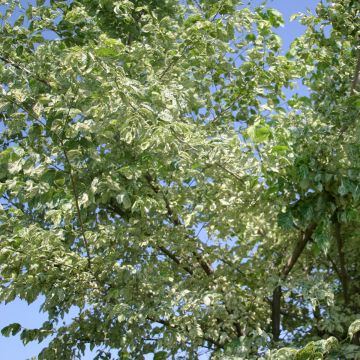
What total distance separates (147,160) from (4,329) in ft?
9.38

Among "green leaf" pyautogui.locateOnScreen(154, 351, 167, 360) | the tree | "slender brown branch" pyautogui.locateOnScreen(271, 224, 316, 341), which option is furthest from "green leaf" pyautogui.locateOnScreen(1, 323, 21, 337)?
"slender brown branch" pyautogui.locateOnScreen(271, 224, 316, 341)

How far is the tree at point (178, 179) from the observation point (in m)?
4.93

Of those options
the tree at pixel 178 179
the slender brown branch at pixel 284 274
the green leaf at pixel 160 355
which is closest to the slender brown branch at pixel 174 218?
the tree at pixel 178 179

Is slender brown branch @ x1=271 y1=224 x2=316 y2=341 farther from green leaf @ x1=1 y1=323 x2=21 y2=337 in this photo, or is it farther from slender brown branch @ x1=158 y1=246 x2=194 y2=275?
green leaf @ x1=1 y1=323 x2=21 y2=337

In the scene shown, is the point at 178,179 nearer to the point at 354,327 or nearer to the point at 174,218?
the point at 174,218

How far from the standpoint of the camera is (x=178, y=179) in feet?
21.4

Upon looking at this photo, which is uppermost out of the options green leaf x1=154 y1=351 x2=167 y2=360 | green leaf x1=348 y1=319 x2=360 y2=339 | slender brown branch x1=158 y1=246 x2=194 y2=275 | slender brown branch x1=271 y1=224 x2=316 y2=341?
slender brown branch x1=158 y1=246 x2=194 y2=275

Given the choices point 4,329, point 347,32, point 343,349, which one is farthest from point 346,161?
point 4,329

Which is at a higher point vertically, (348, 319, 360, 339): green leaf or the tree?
the tree

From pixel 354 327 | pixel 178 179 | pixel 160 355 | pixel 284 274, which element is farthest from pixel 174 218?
pixel 354 327

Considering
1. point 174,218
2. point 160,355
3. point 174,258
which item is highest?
point 174,218

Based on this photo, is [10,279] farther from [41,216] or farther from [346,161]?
[346,161]

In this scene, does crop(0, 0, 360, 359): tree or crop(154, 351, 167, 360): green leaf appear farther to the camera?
crop(154, 351, 167, 360): green leaf

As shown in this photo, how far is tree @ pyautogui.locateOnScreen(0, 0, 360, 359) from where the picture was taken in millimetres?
4930
